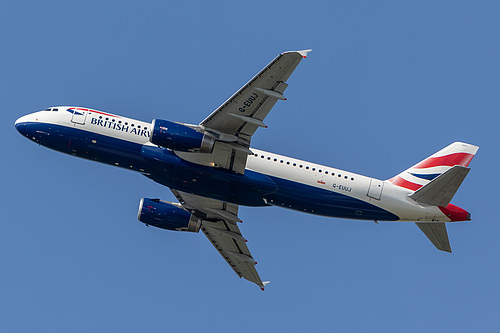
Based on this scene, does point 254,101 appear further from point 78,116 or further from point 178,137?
point 78,116

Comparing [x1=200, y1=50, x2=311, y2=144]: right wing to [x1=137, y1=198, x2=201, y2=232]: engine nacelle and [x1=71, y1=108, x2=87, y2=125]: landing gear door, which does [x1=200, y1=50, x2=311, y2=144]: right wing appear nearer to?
[x1=71, y1=108, x2=87, y2=125]: landing gear door

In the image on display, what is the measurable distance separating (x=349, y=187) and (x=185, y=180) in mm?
12538

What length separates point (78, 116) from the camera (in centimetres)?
5697

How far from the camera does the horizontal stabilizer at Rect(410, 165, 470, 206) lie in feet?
177

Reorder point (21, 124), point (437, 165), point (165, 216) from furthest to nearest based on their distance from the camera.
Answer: point (165, 216)
point (437, 165)
point (21, 124)

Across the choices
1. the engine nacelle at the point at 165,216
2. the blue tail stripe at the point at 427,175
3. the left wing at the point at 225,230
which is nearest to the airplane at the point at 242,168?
the blue tail stripe at the point at 427,175

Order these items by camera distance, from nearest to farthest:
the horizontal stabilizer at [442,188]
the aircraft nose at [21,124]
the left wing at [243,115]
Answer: the left wing at [243,115] < the horizontal stabilizer at [442,188] < the aircraft nose at [21,124]

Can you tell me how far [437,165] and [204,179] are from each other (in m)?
18.9

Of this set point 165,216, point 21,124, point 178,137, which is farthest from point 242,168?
point 21,124

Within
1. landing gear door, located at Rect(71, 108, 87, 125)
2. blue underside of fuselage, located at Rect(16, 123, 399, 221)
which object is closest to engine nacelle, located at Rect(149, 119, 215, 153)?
blue underside of fuselage, located at Rect(16, 123, 399, 221)

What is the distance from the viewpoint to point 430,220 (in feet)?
186

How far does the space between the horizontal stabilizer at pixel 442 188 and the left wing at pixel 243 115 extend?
13.7 metres

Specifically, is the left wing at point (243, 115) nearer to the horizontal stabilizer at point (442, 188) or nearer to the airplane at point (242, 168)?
the airplane at point (242, 168)

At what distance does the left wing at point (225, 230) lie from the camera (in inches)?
2404
